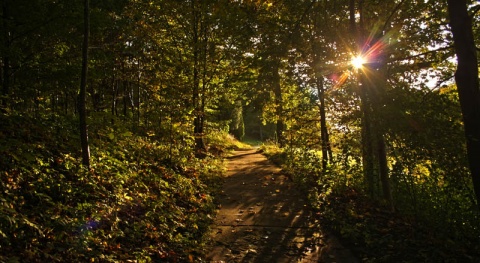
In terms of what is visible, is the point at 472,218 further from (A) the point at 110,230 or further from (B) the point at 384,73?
(A) the point at 110,230

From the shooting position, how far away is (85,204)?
5.45m

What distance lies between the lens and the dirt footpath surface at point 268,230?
242 inches

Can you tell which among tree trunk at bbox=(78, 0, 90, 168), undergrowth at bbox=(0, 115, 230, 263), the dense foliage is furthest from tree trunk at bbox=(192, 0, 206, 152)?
tree trunk at bbox=(78, 0, 90, 168)

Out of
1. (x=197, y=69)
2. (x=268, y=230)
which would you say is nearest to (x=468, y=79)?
(x=268, y=230)

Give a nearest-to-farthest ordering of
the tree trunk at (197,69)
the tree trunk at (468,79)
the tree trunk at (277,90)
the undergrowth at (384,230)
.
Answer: the tree trunk at (468,79), the undergrowth at (384,230), the tree trunk at (277,90), the tree trunk at (197,69)

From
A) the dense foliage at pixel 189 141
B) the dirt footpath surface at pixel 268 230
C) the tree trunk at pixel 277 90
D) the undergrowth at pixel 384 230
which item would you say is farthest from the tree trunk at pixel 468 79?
the tree trunk at pixel 277 90

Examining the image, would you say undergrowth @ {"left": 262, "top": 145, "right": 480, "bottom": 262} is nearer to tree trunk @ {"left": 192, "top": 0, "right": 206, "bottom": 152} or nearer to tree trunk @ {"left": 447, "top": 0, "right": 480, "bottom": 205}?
tree trunk @ {"left": 447, "top": 0, "right": 480, "bottom": 205}

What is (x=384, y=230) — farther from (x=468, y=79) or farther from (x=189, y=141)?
(x=189, y=141)

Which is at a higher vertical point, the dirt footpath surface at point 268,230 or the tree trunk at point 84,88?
the tree trunk at point 84,88

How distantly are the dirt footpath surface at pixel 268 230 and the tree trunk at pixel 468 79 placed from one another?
275 centimetres

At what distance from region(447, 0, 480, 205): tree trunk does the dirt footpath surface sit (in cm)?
275

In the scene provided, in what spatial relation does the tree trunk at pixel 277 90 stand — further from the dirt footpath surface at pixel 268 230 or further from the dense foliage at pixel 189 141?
the dirt footpath surface at pixel 268 230

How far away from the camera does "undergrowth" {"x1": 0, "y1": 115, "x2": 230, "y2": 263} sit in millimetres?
4348

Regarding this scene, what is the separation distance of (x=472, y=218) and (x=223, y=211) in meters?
5.50
